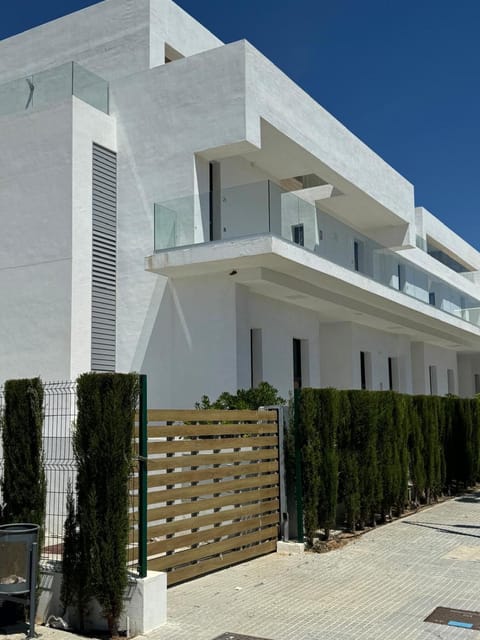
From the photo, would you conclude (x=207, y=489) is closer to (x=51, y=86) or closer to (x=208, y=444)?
(x=208, y=444)

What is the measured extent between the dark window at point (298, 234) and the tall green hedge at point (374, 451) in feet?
13.8

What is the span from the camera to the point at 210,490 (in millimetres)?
8391

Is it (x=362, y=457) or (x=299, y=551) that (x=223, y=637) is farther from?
(x=362, y=457)

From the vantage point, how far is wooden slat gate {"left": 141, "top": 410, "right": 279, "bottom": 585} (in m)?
7.51

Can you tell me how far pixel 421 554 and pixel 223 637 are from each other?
4435mm

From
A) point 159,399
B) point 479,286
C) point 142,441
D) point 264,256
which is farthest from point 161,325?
point 479,286

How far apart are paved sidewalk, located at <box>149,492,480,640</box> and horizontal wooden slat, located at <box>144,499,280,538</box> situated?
62cm

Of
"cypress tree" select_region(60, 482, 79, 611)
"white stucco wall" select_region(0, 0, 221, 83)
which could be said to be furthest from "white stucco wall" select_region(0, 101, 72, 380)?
"cypress tree" select_region(60, 482, 79, 611)

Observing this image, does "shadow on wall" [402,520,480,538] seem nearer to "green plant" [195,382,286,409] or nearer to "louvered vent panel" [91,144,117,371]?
"green plant" [195,382,286,409]

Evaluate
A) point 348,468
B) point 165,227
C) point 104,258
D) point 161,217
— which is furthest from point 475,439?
point 104,258

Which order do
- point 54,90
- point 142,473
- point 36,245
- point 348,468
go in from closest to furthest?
point 142,473
point 348,468
point 36,245
point 54,90

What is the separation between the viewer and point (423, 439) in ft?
46.0

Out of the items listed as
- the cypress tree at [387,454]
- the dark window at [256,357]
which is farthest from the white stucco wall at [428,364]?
the cypress tree at [387,454]

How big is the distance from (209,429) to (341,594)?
2.37m
